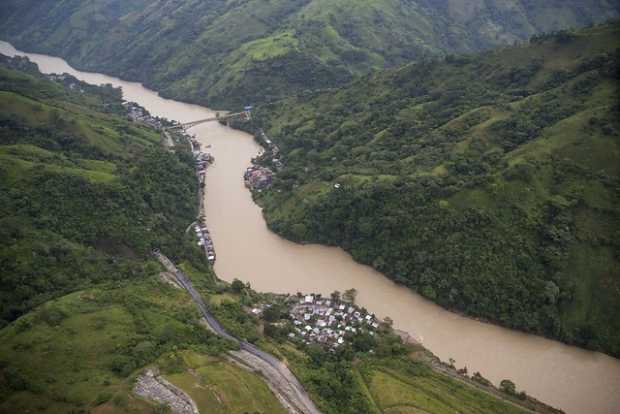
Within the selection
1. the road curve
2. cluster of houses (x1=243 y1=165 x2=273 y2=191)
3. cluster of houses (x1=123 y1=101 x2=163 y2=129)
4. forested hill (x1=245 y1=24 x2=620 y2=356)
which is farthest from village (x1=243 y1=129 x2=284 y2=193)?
the road curve

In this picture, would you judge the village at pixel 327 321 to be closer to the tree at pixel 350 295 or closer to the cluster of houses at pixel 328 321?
the cluster of houses at pixel 328 321

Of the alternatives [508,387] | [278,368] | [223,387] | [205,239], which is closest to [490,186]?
[508,387]

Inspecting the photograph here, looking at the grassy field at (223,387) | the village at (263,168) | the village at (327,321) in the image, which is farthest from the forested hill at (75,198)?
the village at (327,321)

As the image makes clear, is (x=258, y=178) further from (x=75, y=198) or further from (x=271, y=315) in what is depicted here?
(x=271, y=315)

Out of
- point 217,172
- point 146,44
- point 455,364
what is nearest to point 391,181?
point 455,364

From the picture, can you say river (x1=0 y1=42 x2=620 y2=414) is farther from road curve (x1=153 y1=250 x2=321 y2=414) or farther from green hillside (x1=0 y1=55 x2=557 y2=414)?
road curve (x1=153 y1=250 x2=321 y2=414)
